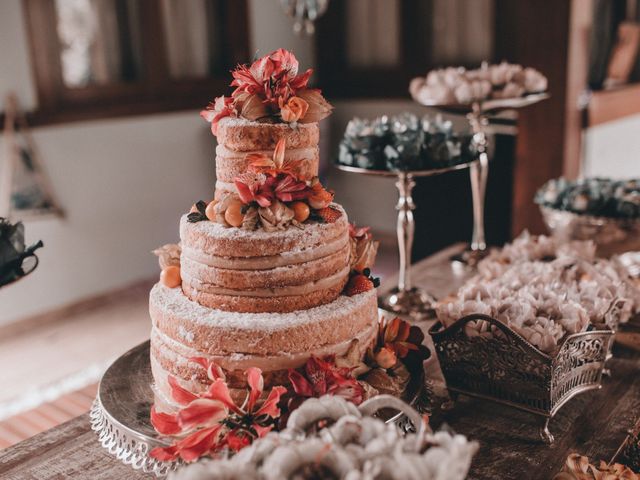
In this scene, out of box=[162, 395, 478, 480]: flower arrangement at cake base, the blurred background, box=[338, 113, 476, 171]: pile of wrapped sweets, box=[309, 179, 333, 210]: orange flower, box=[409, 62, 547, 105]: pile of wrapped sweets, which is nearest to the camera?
box=[162, 395, 478, 480]: flower arrangement at cake base

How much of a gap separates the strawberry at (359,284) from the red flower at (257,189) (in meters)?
0.28

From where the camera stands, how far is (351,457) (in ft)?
2.71

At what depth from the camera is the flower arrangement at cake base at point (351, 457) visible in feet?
2.59

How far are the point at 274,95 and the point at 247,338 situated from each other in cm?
49

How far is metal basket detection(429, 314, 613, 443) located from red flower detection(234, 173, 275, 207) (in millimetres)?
490

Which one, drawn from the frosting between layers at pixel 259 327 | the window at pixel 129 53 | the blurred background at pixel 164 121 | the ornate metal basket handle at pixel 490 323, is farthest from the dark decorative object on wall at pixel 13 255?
the window at pixel 129 53

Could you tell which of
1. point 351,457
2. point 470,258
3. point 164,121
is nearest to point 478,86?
point 470,258

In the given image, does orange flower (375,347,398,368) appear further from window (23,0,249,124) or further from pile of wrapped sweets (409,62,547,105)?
window (23,0,249,124)

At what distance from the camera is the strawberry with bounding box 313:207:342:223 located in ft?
4.61

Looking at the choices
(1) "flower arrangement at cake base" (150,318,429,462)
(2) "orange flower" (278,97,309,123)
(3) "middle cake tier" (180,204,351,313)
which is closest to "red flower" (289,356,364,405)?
(1) "flower arrangement at cake base" (150,318,429,462)

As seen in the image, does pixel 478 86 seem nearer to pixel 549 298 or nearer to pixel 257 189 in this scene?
pixel 549 298

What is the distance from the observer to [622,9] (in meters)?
5.11

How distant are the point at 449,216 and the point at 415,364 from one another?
304 centimetres

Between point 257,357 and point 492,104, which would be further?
point 492,104
